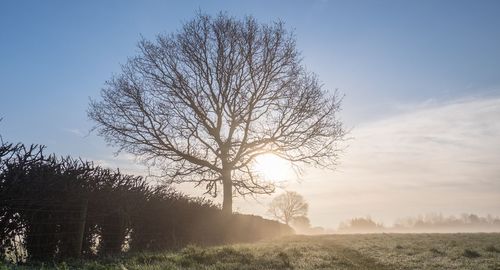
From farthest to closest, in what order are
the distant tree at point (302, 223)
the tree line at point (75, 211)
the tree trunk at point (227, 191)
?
the distant tree at point (302, 223) < the tree trunk at point (227, 191) < the tree line at point (75, 211)

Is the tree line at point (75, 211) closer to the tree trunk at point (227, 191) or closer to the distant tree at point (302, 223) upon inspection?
the tree trunk at point (227, 191)

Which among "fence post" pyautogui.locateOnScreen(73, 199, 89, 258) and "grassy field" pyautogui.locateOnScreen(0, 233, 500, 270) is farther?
"fence post" pyautogui.locateOnScreen(73, 199, 89, 258)

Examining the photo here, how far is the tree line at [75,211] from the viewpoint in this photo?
33.8 ft

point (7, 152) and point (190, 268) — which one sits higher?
point (7, 152)

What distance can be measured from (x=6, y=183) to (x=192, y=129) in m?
17.6

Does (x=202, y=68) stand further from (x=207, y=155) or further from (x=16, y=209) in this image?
(x=16, y=209)

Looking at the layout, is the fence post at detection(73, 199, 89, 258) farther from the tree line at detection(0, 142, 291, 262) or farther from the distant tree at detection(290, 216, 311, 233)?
the distant tree at detection(290, 216, 311, 233)

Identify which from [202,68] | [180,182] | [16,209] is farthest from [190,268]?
[202,68]

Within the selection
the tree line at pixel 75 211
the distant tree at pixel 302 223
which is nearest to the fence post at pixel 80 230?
the tree line at pixel 75 211

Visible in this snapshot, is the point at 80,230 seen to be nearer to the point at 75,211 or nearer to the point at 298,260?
the point at 75,211

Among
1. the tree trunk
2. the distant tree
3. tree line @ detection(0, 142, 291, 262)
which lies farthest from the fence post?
the distant tree

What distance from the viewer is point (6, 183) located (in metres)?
10.1

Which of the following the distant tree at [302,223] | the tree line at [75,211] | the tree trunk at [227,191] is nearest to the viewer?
the tree line at [75,211]

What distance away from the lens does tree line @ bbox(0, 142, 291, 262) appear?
10297mm
